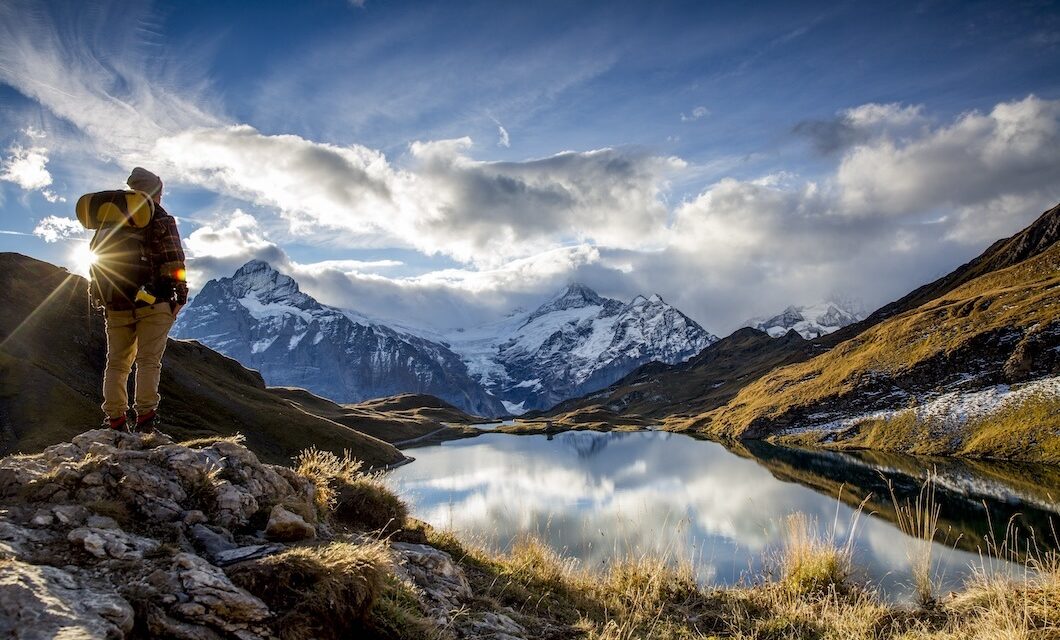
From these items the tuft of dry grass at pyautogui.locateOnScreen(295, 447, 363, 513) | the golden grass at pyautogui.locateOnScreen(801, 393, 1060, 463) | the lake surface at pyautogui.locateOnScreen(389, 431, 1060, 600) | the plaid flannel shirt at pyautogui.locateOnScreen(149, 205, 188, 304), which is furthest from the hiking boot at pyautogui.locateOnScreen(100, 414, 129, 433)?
the golden grass at pyautogui.locateOnScreen(801, 393, 1060, 463)

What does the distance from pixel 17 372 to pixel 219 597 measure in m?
72.1

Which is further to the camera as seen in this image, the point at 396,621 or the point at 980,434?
the point at 980,434

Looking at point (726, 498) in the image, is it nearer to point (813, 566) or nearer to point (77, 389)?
point (813, 566)

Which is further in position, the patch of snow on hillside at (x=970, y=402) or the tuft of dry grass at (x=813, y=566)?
the patch of snow on hillside at (x=970, y=402)

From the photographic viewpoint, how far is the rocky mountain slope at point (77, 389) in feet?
173

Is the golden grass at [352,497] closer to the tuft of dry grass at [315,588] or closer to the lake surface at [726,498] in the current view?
the lake surface at [726,498]

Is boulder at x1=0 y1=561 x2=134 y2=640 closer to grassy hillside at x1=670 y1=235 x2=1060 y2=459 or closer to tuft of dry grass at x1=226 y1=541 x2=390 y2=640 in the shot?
tuft of dry grass at x1=226 y1=541 x2=390 y2=640

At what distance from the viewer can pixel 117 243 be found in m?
8.60

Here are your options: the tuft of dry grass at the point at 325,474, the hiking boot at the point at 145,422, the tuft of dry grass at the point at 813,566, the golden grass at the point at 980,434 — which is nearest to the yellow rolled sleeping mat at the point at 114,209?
the hiking boot at the point at 145,422

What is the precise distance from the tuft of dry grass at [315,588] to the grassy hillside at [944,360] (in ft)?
302

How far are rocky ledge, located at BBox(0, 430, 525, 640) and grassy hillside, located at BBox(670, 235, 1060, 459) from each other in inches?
3610

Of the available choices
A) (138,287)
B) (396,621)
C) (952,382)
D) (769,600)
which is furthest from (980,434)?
(138,287)

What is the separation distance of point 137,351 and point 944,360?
122352mm

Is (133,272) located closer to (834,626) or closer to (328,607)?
(328,607)
